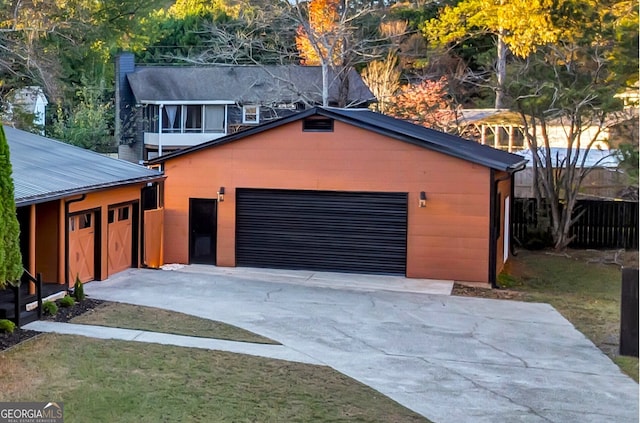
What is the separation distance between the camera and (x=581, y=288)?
54.4ft

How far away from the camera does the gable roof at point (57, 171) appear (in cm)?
1249

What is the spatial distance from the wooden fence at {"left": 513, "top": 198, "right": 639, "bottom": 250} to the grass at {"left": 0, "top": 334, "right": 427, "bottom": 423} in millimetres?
15119

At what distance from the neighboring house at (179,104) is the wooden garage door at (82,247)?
21.8 meters

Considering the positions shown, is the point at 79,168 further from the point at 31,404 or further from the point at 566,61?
the point at 566,61

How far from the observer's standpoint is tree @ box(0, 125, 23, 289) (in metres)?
9.96

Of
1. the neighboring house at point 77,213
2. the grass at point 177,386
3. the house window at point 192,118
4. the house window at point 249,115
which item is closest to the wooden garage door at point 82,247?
the neighboring house at point 77,213

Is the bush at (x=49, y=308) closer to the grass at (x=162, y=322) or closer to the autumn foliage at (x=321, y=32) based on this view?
the grass at (x=162, y=322)

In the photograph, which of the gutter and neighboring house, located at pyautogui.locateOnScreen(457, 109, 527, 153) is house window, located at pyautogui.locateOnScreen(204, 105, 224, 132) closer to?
neighboring house, located at pyautogui.locateOnScreen(457, 109, 527, 153)

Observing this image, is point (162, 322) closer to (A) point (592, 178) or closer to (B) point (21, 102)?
(A) point (592, 178)

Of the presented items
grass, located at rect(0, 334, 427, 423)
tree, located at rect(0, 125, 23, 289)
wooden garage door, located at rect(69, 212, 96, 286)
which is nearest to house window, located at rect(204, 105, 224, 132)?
wooden garage door, located at rect(69, 212, 96, 286)

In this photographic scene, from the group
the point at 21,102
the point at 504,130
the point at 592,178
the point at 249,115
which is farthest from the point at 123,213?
the point at 504,130

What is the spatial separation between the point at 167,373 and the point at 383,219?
915 cm

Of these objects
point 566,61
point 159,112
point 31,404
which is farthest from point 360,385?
point 159,112

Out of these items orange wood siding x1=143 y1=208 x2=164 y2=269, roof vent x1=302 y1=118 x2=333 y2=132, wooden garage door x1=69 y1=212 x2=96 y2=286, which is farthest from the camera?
orange wood siding x1=143 y1=208 x2=164 y2=269
